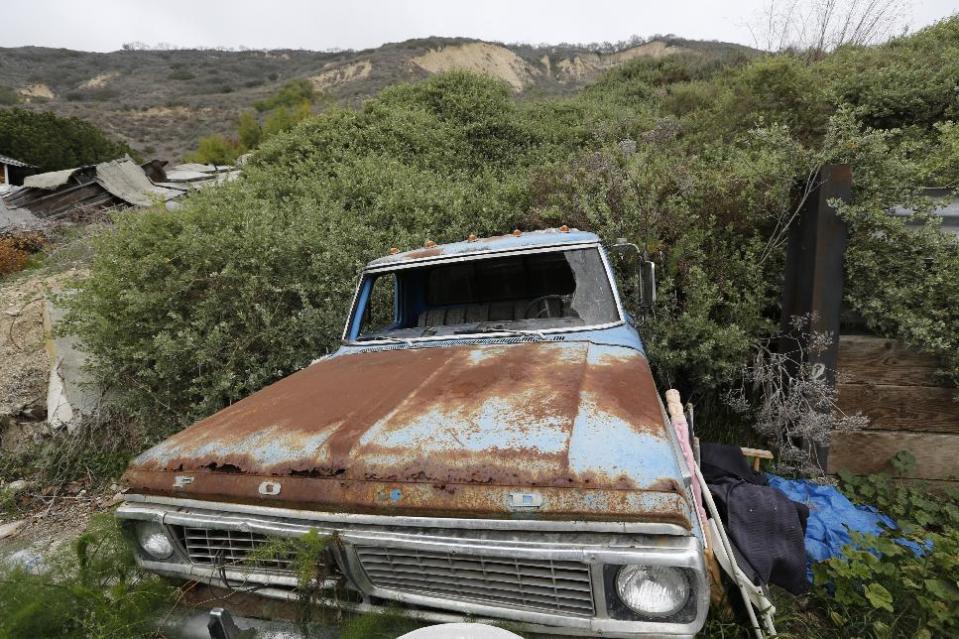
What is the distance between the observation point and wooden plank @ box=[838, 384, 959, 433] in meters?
3.22

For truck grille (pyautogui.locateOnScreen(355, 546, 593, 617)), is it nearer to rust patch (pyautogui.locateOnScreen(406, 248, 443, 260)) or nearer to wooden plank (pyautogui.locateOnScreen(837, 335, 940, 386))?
rust patch (pyautogui.locateOnScreen(406, 248, 443, 260))

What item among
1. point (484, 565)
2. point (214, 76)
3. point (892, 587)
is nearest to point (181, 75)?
point (214, 76)

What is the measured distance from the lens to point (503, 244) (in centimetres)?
297

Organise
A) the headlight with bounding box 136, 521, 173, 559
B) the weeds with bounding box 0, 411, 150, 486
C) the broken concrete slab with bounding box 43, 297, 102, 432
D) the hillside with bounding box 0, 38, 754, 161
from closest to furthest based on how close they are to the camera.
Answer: the headlight with bounding box 136, 521, 173, 559, the weeds with bounding box 0, 411, 150, 486, the broken concrete slab with bounding box 43, 297, 102, 432, the hillside with bounding box 0, 38, 754, 161

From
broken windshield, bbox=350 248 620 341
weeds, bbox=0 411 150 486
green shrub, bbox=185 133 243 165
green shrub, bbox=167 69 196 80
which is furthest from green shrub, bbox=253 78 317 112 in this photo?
broken windshield, bbox=350 248 620 341

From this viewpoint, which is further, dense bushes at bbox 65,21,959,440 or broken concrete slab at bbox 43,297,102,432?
broken concrete slab at bbox 43,297,102,432

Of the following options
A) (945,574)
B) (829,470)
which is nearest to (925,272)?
(829,470)

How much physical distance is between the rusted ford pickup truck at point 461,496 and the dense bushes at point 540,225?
2170mm

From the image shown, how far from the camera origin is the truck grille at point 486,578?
1.38 metres

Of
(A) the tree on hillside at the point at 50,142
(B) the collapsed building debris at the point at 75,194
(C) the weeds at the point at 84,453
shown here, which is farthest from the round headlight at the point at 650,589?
(A) the tree on hillside at the point at 50,142

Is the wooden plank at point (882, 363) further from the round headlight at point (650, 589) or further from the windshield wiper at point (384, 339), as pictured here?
the windshield wiper at point (384, 339)

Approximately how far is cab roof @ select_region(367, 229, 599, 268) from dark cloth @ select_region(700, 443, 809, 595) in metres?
1.63

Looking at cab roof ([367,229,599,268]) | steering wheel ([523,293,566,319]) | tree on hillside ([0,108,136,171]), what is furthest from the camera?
tree on hillside ([0,108,136,171])

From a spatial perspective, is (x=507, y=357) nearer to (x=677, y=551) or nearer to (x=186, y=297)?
(x=677, y=551)
